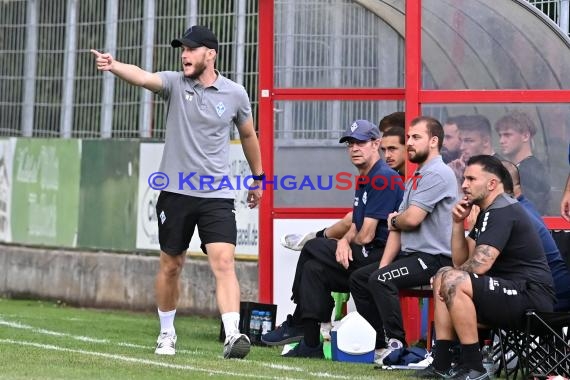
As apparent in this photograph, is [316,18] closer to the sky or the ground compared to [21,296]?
closer to the sky

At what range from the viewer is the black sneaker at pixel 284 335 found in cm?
Result: 1061

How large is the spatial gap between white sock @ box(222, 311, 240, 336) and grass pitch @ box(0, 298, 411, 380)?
182mm

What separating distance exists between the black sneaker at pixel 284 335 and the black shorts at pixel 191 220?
1.30 m

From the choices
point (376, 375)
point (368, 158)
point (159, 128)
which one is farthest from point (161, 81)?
point (159, 128)

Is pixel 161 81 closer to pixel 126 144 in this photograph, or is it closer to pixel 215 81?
pixel 215 81

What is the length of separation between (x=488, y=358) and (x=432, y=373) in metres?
0.61

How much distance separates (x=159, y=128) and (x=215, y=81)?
20.3ft

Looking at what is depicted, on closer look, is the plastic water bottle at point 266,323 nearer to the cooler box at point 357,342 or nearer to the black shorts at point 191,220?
the cooler box at point 357,342

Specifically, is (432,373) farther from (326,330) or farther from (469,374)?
(326,330)

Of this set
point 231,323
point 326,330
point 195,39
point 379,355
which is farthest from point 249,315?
point 195,39

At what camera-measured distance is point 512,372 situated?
9070 millimetres

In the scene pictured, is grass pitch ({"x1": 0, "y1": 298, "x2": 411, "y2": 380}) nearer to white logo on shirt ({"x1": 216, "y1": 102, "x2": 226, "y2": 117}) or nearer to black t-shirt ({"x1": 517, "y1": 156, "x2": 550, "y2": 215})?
white logo on shirt ({"x1": 216, "y1": 102, "x2": 226, "y2": 117})

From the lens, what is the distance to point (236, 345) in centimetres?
919

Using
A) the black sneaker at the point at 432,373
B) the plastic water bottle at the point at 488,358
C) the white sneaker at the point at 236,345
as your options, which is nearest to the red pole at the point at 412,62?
the plastic water bottle at the point at 488,358
